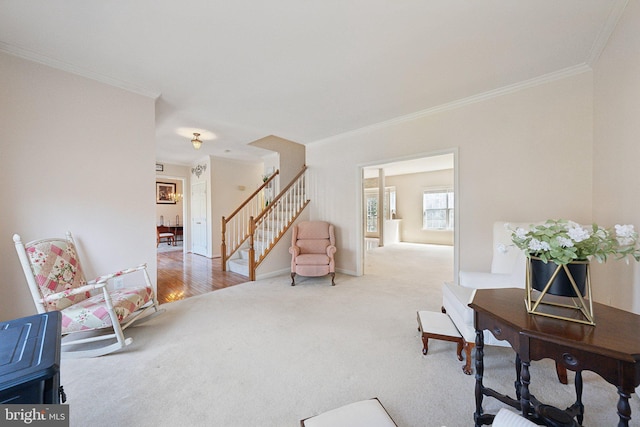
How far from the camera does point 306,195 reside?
5.31 m

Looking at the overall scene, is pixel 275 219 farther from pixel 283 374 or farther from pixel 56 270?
pixel 283 374

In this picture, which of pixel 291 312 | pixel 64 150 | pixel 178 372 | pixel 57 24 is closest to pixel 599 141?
pixel 291 312

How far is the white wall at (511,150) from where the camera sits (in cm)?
252

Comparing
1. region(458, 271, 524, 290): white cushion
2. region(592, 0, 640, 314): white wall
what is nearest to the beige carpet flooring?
region(458, 271, 524, 290): white cushion

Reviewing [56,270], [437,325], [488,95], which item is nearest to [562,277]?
[437,325]

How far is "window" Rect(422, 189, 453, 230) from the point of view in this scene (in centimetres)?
811

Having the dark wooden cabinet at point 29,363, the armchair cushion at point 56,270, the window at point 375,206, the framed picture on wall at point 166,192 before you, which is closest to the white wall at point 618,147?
the dark wooden cabinet at point 29,363

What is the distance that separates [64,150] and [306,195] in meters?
3.65

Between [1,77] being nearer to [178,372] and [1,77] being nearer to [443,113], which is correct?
[178,372]

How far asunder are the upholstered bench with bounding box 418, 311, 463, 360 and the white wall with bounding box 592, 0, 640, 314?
113 cm

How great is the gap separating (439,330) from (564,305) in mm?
955

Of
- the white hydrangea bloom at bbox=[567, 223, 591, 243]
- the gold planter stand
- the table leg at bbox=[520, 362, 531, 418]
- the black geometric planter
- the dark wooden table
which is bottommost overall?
the table leg at bbox=[520, 362, 531, 418]

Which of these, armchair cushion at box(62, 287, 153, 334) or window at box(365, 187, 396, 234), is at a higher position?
window at box(365, 187, 396, 234)

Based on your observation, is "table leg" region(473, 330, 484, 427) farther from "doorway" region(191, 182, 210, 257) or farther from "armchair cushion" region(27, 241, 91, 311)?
"doorway" region(191, 182, 210, 257)
